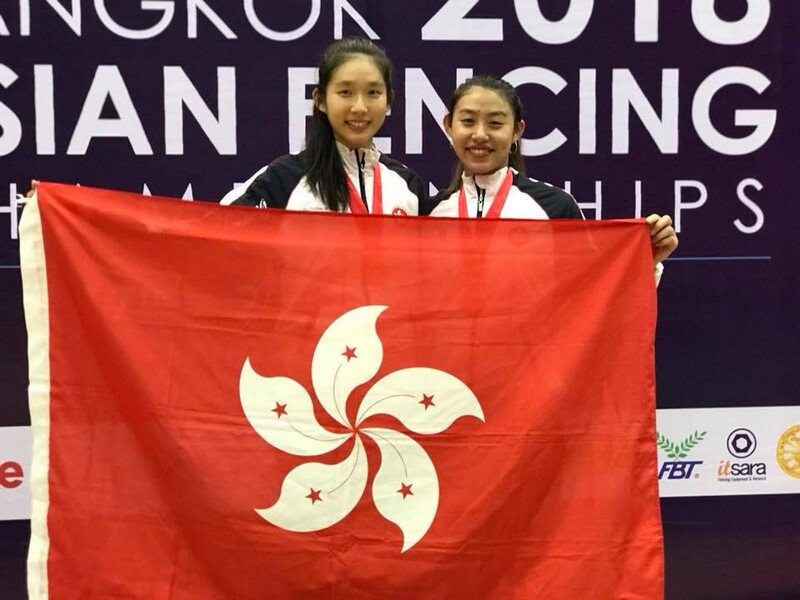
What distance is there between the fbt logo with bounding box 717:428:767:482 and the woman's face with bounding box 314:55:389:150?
70.9 inches

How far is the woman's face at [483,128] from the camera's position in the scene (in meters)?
2.74

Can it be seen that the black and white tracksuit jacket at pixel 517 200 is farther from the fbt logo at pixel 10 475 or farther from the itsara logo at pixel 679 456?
the fbt logo at pixel 10 475

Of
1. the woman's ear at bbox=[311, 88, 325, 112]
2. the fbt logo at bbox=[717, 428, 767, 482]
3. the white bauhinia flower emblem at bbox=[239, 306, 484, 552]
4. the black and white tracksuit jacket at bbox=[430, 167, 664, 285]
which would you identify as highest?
the woman's ear at bbox=[311, 88, 325, 112]

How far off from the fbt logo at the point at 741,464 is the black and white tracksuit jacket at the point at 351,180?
5.05 ft

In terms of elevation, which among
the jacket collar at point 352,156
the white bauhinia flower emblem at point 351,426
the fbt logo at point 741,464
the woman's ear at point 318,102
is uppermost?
the woman's ear at point 318,102

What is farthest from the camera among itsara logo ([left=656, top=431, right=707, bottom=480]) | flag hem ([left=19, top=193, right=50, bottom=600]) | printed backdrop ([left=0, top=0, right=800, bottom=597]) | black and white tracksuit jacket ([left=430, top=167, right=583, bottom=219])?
itsara logo ([left=656, top=431, right=707, bottom=480])

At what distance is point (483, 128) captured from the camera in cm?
275

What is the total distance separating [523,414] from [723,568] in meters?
1.67

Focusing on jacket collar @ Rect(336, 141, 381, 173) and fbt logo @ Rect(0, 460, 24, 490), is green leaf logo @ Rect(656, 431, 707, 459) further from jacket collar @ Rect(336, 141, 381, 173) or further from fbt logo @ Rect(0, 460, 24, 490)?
fbt logo @ Rect(0, 460, 24, 490)

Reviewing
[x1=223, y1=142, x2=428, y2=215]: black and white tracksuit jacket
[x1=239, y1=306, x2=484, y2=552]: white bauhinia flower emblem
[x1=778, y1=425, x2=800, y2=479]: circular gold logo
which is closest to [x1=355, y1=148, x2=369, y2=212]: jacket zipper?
[x1=223, y1=142, x2=428, y2=215]: black and white tracksuit jacket

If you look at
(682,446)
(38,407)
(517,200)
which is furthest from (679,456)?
(38,407)

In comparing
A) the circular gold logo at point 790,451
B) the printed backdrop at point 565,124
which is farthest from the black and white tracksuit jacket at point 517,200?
the circular gold logo at point 790,451

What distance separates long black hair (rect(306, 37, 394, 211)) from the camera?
271 centimetres

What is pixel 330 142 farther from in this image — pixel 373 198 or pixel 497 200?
pixel 497 200
